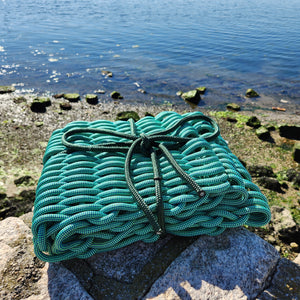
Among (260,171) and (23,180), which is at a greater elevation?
(260,171)

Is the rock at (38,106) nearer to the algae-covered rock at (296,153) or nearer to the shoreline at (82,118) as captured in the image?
the shoreline at (82,118)

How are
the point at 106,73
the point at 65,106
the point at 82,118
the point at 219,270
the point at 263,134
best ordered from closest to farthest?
the point at 219,270 < the point at 263,134 < the point at 82,118 < the point at 65,106 < the point at 106,73

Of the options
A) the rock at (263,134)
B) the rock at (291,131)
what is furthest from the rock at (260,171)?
the rock at (291,131)

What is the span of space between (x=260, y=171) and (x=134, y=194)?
147 inches

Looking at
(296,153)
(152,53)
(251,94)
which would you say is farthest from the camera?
(152,53)

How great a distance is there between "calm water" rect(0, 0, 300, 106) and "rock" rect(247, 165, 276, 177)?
13.7 ft

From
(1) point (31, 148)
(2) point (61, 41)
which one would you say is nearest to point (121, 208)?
(1) point (31, 148)

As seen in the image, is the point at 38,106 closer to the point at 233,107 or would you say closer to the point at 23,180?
the point at 23,180

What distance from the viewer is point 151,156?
2408 mm

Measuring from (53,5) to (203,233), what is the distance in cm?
2808

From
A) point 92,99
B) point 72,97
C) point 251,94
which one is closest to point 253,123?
point 251,94

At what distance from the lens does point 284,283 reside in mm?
2088

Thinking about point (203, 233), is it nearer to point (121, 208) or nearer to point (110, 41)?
point (121, 208)

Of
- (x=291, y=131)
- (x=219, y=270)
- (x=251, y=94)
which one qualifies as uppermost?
(x=219, y=270)
